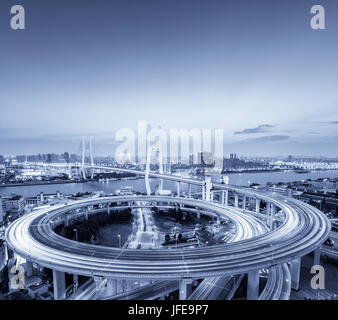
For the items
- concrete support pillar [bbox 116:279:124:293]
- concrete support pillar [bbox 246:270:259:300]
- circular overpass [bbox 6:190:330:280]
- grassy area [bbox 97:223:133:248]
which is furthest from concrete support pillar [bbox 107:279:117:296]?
grassy area [bbox 97:223:133:248]

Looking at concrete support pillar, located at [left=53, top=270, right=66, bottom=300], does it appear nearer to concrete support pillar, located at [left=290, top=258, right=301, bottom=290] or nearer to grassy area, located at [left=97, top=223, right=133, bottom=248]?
grassy area, located at [left=97, top=223, right=133, bottom=248]

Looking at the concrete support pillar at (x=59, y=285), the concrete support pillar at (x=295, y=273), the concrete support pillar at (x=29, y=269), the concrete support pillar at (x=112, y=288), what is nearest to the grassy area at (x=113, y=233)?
the concrete support pillar at (x=29, y=269)

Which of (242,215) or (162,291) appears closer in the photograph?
(162,291)

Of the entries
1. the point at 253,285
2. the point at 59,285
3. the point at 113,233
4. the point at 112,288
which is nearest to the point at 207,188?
the point at 113,233

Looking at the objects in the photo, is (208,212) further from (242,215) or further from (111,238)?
(111,238)

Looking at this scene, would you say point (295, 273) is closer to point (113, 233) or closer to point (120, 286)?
point (120, 286)

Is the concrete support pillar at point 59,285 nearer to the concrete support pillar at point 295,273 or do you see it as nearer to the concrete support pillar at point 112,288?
the concrete support pillar at point 112,288

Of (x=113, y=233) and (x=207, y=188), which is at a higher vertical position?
(x=207, y=188)
